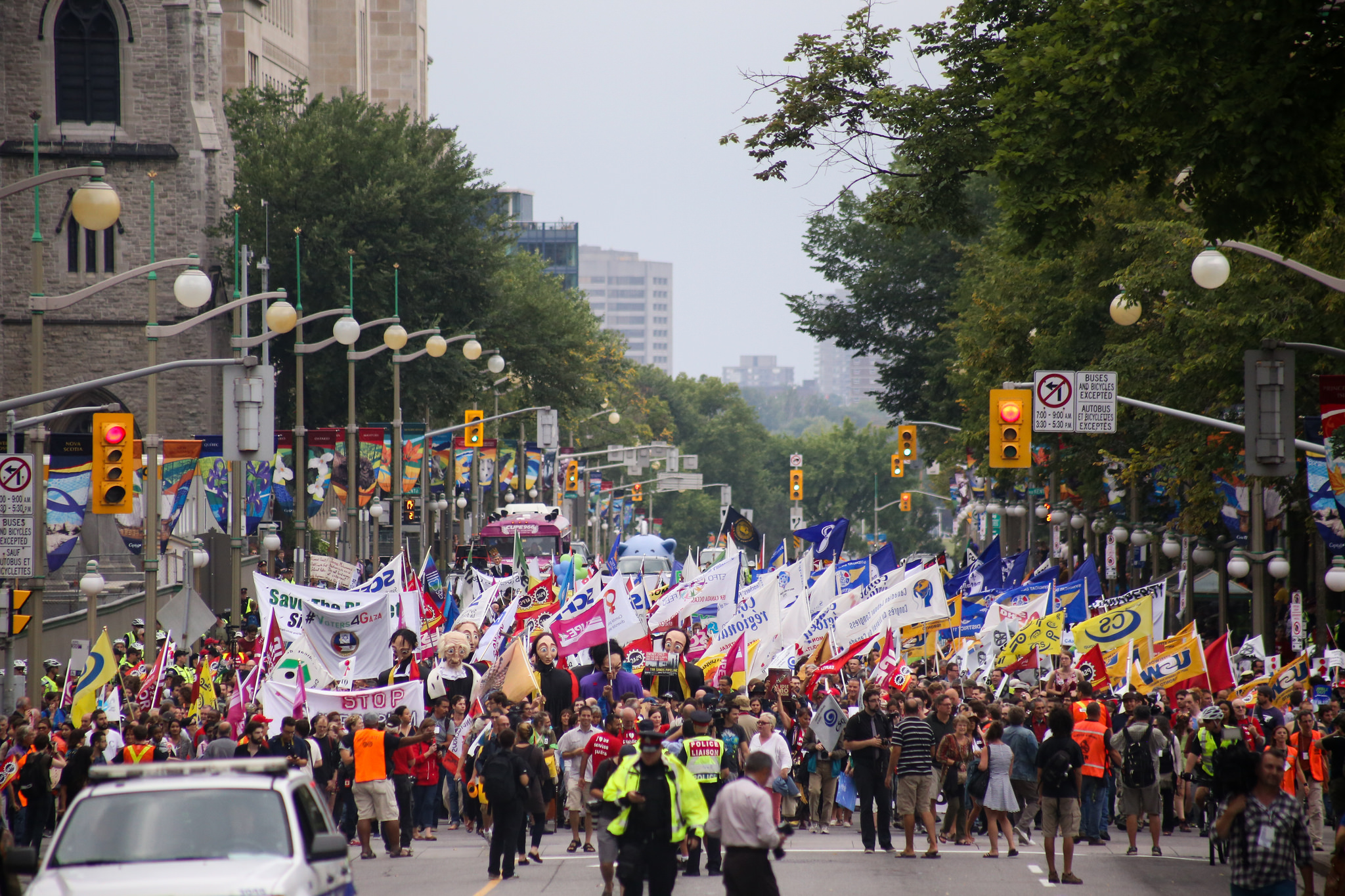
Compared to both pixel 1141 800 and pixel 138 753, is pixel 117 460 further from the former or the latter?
pixel 1141 800

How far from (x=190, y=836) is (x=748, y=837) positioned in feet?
11.9

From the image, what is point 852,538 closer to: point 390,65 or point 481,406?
point 390,65

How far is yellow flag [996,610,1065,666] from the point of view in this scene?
80.1 feet

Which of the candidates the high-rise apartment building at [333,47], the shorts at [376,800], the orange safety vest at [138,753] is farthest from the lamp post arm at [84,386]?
the high-rise apartment building at [333,47]

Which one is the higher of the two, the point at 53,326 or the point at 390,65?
the point at 390,65

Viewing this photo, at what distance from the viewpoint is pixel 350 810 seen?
714 inches

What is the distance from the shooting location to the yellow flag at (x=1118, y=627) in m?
23.1

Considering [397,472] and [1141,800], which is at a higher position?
[397,472]

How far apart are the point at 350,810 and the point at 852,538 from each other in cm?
11507

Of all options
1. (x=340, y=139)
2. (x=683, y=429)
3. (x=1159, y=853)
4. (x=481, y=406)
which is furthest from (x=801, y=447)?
(x=1159, y=853)

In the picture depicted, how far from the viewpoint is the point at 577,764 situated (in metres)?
18.3

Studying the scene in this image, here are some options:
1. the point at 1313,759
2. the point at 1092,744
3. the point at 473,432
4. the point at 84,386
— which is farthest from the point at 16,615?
the point at 473,432

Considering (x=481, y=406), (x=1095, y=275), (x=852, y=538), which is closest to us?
(x=1095, y=275)

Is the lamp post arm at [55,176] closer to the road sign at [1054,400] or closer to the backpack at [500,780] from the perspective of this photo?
the backpack at [500,780]
